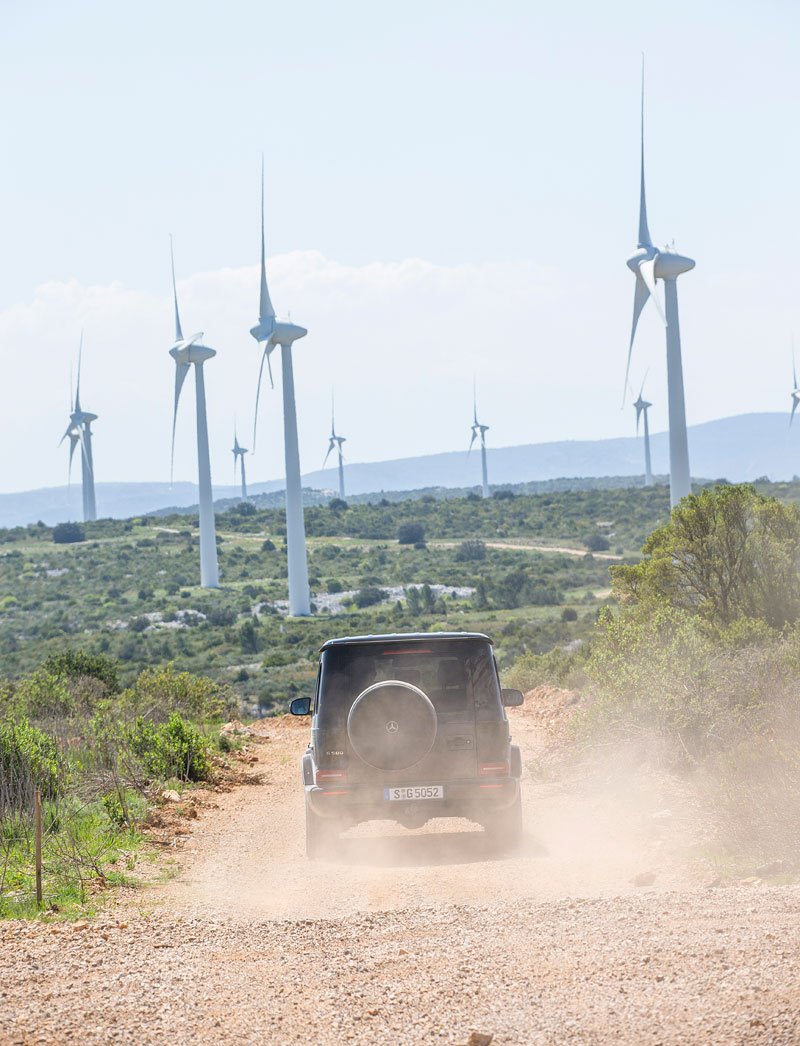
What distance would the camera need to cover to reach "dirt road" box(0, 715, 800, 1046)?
6.27 metres

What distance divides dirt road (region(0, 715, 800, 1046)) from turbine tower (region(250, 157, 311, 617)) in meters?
54.1

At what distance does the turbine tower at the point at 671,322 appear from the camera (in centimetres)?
4469

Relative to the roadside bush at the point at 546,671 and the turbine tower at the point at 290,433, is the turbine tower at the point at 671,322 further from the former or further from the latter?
the turbine tower at the point at 290,433

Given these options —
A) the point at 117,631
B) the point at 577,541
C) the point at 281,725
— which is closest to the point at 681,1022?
the point at 281,725

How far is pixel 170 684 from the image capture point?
91.1 feet

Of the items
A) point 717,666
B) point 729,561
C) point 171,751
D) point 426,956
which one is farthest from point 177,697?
point 426,956

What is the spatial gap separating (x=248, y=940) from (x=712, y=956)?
9.71 ft

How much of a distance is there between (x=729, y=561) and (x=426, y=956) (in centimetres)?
1766

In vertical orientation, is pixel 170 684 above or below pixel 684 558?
below

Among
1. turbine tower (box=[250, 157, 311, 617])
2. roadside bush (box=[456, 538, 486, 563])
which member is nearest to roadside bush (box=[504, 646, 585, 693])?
turbine tower (box=[250, 157, 311, 617])

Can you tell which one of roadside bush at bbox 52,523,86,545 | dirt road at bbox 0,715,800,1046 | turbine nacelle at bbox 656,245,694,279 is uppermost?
turbine nacelle at bbox 656,245,694,279

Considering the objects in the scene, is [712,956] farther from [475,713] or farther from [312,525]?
[312,525]

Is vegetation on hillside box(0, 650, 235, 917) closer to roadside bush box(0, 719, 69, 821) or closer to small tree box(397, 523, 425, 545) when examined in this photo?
roadside bush box(0, 719, 69, 821)

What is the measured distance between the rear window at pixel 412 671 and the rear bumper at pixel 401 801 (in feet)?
1.98
